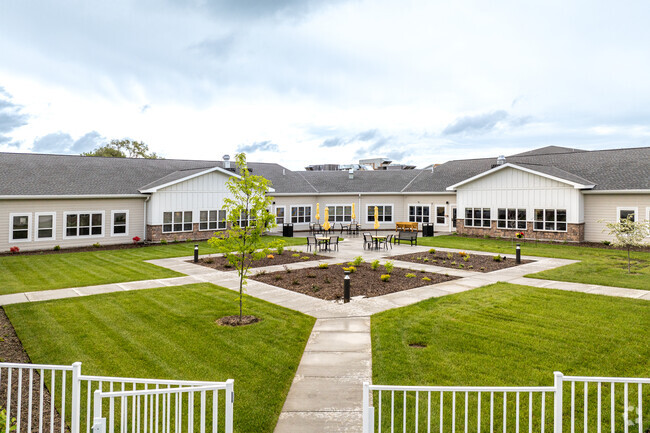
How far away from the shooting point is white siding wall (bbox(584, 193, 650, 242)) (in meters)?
23.7

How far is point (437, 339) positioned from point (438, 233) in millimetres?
25626

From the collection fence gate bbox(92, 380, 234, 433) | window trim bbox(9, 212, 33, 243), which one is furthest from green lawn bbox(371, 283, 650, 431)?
window trim bbox(9, 212, 33, 243)

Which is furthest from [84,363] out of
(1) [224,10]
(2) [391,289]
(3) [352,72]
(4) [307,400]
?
(3) [352,72]

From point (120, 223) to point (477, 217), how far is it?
2485 cm

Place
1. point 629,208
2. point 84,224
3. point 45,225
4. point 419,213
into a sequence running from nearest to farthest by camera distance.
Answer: point 45,225
point 84,224
point 629,208
point 419,213

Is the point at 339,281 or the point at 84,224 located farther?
the point at 84,224

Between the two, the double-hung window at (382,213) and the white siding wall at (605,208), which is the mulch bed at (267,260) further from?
the white siding wall at (605,208)

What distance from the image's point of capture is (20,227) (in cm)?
2184

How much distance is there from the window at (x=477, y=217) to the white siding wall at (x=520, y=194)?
32 centimetres

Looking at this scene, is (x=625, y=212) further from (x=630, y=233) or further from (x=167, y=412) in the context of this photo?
(x=167, y=412)

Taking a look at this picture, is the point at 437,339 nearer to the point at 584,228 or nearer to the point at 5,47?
the point at 5,47

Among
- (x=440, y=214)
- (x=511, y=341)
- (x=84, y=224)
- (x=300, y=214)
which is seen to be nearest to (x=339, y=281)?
(x=511, y=341)

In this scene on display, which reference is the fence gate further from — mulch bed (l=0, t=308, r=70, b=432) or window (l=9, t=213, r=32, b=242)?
window (l=9, t=213, r=32, b=242)

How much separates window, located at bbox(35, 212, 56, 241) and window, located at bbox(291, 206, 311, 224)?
17.6 m
